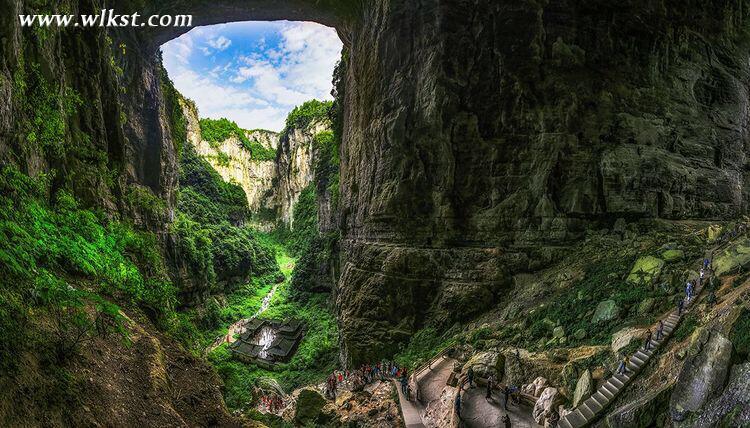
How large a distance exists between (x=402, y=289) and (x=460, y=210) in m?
5.27

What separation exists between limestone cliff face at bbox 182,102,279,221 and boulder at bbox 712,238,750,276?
78196 mm

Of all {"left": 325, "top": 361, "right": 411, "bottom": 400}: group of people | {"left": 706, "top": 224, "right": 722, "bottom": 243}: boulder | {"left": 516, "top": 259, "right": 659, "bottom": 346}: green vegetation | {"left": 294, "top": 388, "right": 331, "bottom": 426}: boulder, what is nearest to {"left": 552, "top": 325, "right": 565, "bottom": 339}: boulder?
{"left": 516, "top": 259, "right": 659, "bottom": 346}: green vegetation

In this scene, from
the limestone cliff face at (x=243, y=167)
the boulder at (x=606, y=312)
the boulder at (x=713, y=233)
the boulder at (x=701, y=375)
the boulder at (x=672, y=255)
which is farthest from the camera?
the limestone cliff face at (x=243, y=167)

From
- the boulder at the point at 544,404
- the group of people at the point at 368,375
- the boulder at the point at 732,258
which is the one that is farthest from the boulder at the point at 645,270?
the group of people at the point at 368,375

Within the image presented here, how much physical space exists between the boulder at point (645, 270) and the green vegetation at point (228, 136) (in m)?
86.4

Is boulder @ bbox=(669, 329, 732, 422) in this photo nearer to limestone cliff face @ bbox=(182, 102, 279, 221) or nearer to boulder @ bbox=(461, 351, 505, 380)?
boulder @ bbox=(461, 351, 505, 380)

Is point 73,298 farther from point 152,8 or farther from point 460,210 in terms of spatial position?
point 152,8

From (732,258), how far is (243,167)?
9239 cm

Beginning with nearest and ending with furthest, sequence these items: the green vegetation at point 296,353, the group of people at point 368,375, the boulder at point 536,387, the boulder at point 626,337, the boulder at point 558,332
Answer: the boulder at point 626,337 < the boulder at point 536,387 < the boulder at point 558,332 < the group of people at point 368,375 < the green vegetation at point 296,353

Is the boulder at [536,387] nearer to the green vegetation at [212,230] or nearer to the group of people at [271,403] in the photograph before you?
the group of people at [271,403]

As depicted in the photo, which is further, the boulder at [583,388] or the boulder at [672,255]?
the boulder at [672,255]

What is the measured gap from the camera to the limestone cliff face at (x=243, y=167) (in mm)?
82375

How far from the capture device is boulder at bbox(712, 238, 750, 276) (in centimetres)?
1005

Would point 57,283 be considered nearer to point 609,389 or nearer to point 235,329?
point 609,389
